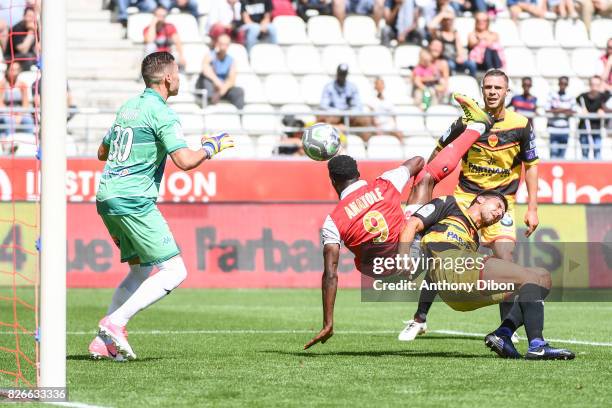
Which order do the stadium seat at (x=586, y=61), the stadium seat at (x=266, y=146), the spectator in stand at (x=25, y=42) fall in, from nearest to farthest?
the spectator in stand at (x=25, y=42)
the stadium seat at (x=266, y=146)
the stadium seat at (x=586, y=61)

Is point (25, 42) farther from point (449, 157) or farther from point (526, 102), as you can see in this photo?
point (449, 157)

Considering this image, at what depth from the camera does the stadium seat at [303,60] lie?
2481 centimetres

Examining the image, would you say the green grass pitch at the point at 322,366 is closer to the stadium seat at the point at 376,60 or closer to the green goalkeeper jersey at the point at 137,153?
the green goalkeeper jersey at the point at 137,153

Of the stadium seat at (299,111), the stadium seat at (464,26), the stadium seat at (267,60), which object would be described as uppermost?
the stadium seat at (464,26)

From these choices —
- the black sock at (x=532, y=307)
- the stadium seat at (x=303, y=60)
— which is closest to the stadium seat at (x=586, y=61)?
the stadium seat at (x=303, y=60)

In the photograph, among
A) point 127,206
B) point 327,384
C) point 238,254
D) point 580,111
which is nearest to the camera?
point 327,384

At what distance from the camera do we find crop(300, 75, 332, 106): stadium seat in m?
24.2

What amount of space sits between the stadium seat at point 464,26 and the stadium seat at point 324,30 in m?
2.53

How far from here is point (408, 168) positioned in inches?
400

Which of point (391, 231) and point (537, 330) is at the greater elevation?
point (391, 231)

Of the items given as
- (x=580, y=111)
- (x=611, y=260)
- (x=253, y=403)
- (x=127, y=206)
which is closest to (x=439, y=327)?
(x=127, y=206)

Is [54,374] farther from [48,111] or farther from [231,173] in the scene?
[231,173]

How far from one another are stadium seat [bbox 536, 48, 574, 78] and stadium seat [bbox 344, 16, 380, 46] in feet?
11.5

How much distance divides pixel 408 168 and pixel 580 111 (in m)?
14.2
